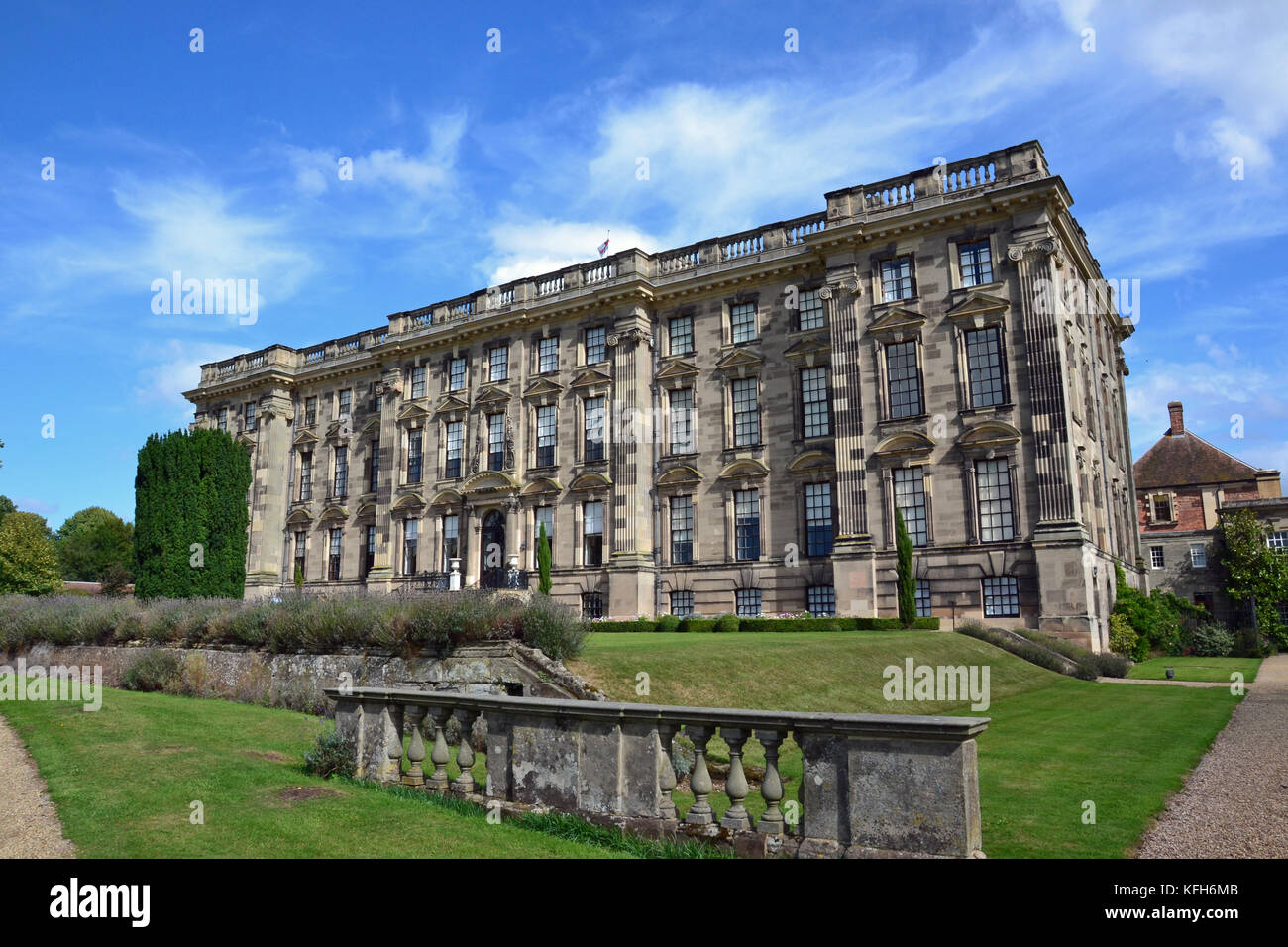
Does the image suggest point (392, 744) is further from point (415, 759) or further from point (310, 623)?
point (310, 623)

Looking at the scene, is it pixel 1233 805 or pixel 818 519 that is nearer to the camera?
pixel 1233 805

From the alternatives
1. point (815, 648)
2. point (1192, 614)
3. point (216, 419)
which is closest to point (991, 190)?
point (815, 648)

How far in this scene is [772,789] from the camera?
6.63 meters

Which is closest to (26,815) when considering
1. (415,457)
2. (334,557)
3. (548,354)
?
(548,354)

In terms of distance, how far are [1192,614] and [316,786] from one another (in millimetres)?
49390

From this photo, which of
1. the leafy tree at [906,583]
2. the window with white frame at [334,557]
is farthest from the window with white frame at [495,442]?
the leafy tree at [906,583]

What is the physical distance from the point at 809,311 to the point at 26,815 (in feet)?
103

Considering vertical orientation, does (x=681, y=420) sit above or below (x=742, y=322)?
below

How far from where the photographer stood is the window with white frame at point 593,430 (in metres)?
38.7

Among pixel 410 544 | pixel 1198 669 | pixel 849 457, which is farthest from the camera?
pixel 410 544

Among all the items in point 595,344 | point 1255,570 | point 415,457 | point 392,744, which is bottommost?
point 392,744

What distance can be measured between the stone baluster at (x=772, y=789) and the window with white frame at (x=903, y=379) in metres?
26.8

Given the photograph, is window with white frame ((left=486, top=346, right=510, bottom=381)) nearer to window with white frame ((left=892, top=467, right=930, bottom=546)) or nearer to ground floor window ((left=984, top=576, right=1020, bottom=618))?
window with white frame ((left=892, top=467, right=930, bottom=546))
